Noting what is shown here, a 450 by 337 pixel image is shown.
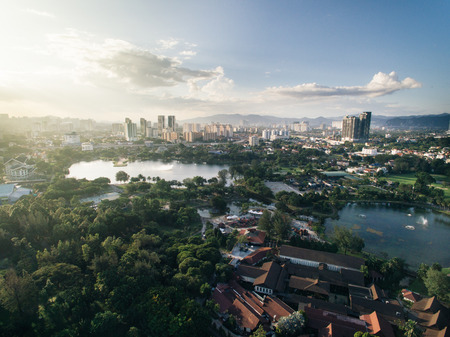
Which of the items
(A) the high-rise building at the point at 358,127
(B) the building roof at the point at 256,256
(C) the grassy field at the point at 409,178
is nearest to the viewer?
(B) the building roof at the point at 256,256

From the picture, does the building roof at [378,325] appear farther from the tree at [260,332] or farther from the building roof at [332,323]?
the tree at [260,332]

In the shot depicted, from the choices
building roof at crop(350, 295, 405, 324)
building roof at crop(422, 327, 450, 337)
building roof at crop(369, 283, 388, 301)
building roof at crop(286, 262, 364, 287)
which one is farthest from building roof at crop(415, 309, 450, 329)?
building roof at crop(286, 262, 364, 287)

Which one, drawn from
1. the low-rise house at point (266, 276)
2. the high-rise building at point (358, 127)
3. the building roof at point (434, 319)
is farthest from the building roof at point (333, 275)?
the high-rise building at point (358, 127)

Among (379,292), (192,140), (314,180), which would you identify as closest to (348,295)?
(379,292)

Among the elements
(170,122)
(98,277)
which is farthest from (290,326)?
(170,122)

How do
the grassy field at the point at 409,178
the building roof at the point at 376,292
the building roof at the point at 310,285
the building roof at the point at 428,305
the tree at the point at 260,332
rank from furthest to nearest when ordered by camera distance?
the grassy field at the point at 409,178 < the building roof at the point at 310,285 < the building roof at the point at 376,292 < the building roof at the point at 428,305 < the tree at the point at 260,332

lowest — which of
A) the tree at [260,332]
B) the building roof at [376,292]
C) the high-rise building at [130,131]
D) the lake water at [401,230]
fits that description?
the lake water at [401,230]

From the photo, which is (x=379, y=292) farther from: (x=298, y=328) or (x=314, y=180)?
(x=314, y=180)
